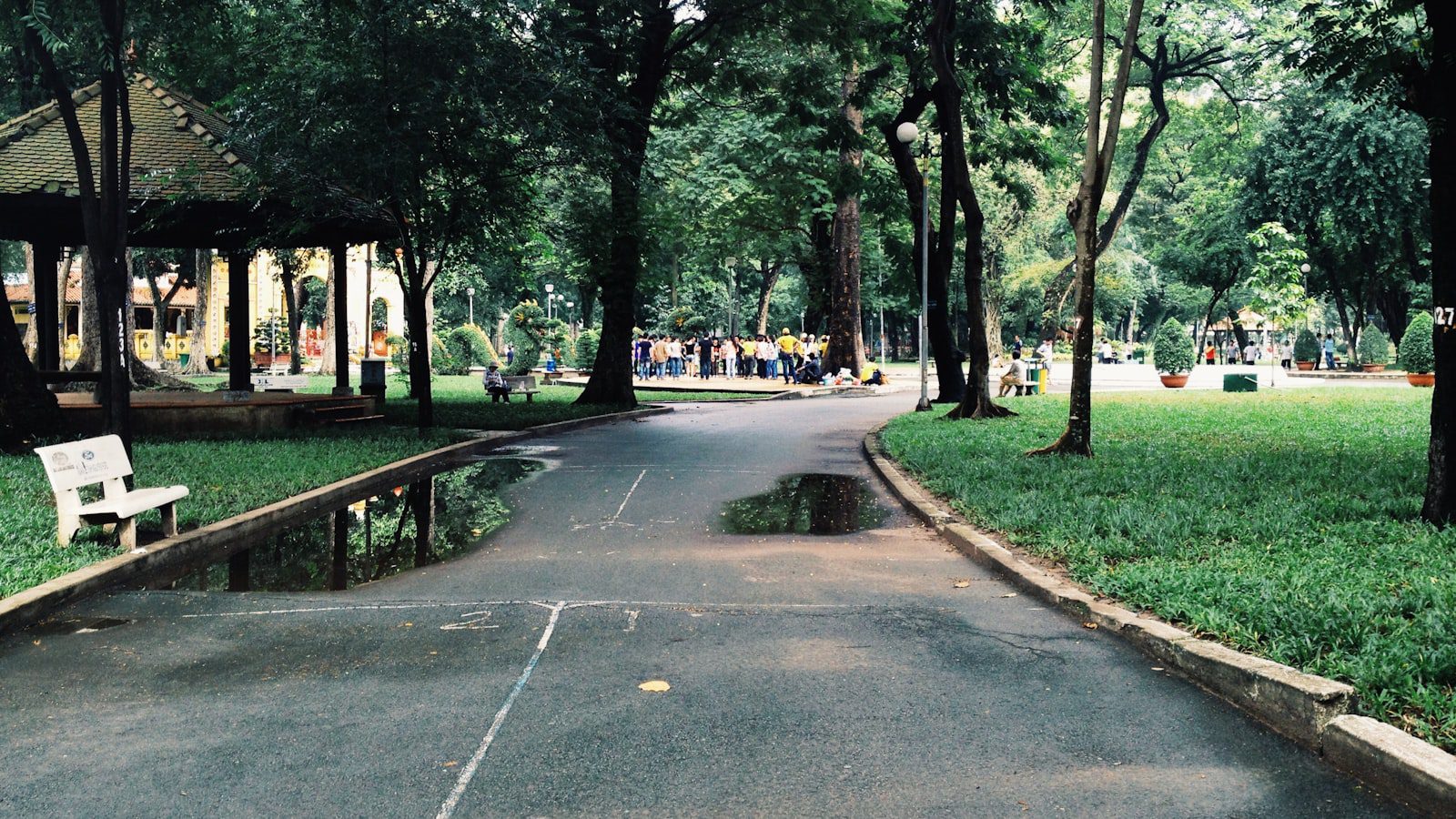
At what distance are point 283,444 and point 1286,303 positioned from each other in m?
42.2

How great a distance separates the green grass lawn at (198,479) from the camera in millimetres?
8102

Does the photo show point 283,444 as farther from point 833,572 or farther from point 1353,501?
point 1353,501

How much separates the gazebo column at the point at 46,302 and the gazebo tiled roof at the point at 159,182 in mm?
336

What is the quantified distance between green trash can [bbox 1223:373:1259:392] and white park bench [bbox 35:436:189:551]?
87.6 feet

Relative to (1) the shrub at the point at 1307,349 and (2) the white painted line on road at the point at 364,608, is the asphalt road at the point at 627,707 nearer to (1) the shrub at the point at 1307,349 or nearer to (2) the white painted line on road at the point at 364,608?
(2) the white painted line on road at the point at 364,608

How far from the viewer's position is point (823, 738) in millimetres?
4699

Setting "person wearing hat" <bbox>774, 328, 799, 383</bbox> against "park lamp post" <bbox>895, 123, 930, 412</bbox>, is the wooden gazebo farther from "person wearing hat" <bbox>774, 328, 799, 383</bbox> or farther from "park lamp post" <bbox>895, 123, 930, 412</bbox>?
"person wearing hat" <bbox>774, 328, 799, 383</bbox>

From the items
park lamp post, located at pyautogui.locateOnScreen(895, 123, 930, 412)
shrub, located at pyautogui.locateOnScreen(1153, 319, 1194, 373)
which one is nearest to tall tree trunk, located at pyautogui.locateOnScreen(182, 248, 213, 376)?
park lamp post, located at pyautogui.locateOnScreen(895, 123, 930, 412)

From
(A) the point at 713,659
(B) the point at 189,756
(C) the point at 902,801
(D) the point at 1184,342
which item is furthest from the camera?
(D) the point at 1184,342

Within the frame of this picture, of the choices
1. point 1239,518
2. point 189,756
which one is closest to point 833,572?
point 1239,518

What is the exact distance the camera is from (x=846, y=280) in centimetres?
3681

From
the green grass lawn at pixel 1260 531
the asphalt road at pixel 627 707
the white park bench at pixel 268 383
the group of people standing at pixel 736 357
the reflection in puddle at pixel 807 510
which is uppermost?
the group of people standing at pixel 736 357

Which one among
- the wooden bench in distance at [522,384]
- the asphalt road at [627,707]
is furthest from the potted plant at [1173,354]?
the asphalt road at [627,707]

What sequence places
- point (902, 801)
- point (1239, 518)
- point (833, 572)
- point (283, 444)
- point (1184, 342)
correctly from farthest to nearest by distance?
point (1184, 342)
point (283, 444)
point (1239, 518)
point (833, 572)
point (902, 801)
